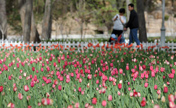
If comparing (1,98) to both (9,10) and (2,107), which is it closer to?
(2,107)

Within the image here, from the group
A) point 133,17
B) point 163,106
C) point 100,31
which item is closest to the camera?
point 163,106

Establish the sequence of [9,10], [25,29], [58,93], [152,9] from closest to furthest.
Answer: [58,93] → [25,29] → [9,10] → [152,9]

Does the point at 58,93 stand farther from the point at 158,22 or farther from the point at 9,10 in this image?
the point at 158,22

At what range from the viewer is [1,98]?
3025 mm

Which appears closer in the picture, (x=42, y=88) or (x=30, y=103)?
(x=30, y=103)

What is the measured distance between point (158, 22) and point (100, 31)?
996 centimetres

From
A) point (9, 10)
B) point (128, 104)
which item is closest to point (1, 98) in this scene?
point (128, 104)

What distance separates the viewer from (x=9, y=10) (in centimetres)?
2870

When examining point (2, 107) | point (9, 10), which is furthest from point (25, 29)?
point (9, 10)

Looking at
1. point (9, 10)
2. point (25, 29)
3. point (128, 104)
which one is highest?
point (9, 10)

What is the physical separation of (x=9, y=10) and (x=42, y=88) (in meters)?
26.8

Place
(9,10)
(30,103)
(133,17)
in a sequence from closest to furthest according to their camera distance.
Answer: (30,103)
(133,17)
(9,10)

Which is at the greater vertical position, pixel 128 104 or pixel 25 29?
pixel 25 29

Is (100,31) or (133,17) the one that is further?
(100,31)
